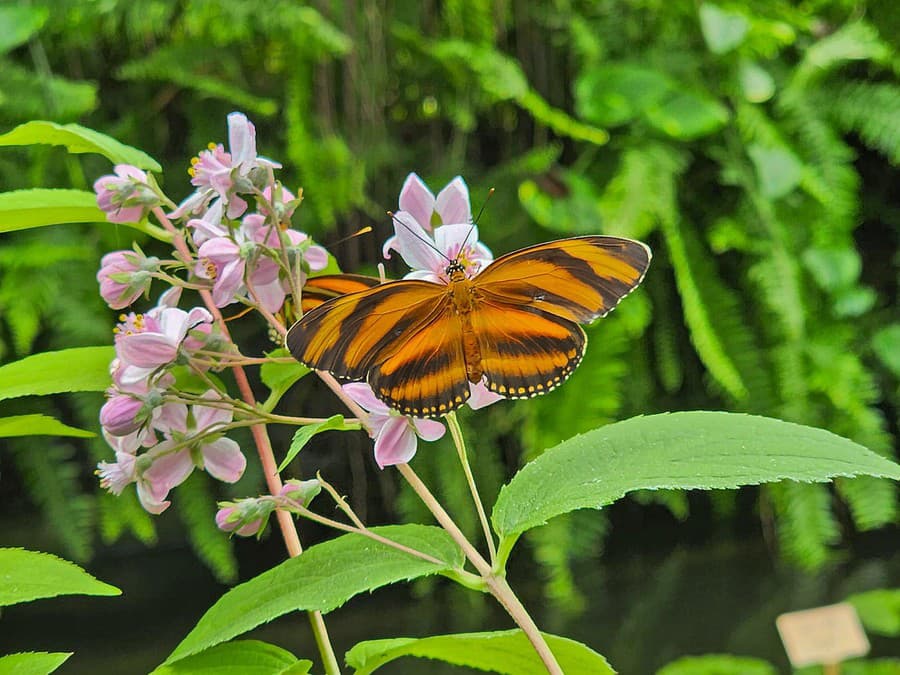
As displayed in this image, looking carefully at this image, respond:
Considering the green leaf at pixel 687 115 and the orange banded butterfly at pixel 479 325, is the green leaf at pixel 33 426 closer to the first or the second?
the orange banded butterfly at pixel 479 325

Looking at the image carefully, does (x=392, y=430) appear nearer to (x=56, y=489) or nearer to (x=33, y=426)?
(x=33, y=426)

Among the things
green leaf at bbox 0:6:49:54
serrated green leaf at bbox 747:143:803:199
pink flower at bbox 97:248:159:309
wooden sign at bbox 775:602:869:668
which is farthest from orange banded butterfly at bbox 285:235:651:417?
serrated green leaf at bbox 747:143:803:199

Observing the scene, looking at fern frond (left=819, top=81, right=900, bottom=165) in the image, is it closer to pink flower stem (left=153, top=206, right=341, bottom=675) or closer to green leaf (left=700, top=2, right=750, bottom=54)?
green leaf (left=700, top=2, right=750, bottom=54)


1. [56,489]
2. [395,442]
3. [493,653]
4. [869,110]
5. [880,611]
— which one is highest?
[869,110]

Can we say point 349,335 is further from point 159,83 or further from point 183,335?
point 159,83

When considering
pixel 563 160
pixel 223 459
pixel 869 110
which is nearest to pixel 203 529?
pixel 563 160

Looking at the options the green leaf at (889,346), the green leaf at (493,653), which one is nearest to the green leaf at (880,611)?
the green leaf at (889,346)
